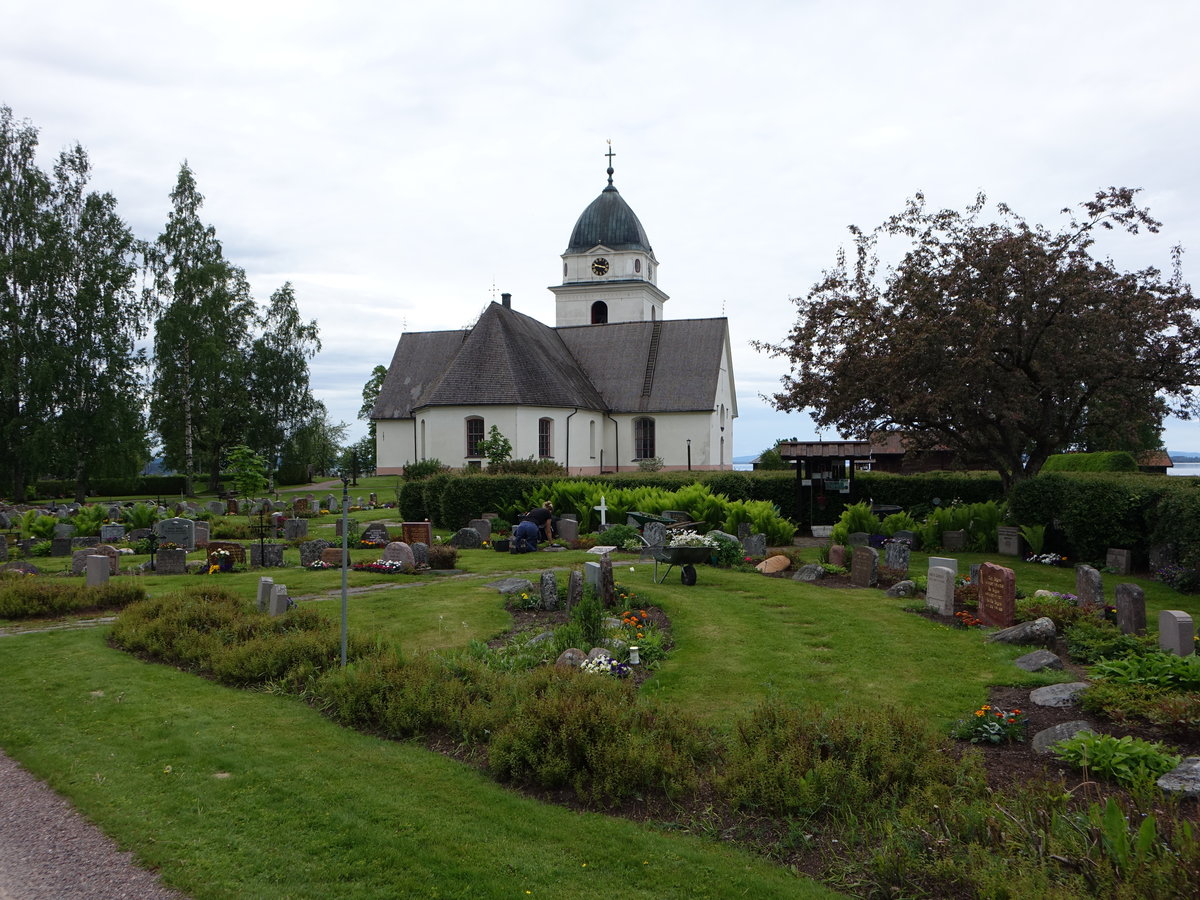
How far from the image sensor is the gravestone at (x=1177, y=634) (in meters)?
7.72

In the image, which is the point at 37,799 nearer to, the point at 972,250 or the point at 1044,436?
the point at 972,250

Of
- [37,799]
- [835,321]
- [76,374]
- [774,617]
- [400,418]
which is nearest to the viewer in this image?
[37,799]

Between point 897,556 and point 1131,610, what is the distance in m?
5.49

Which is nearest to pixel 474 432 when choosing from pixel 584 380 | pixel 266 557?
pixel 584 380

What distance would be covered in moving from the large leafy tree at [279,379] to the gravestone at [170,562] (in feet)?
97.5

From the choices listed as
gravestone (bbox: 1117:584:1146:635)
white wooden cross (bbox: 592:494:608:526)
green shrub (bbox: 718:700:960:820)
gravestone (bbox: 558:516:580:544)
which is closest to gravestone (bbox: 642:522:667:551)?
gravestone (bbox: 558:516:580:544)

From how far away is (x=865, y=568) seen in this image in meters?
13.6

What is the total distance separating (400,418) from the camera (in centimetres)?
4438

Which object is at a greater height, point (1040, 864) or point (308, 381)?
point (308, 381)

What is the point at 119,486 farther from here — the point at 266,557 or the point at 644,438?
the point at 266,557

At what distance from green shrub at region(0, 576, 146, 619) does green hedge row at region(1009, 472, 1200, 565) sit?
51.9 feet

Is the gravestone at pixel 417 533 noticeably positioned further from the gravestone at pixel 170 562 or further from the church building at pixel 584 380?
the church building at pixel 584 380

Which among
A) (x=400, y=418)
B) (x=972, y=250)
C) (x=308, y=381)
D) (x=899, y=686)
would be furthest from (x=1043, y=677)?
(x=308, y=381)

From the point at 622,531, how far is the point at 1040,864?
582 inches
